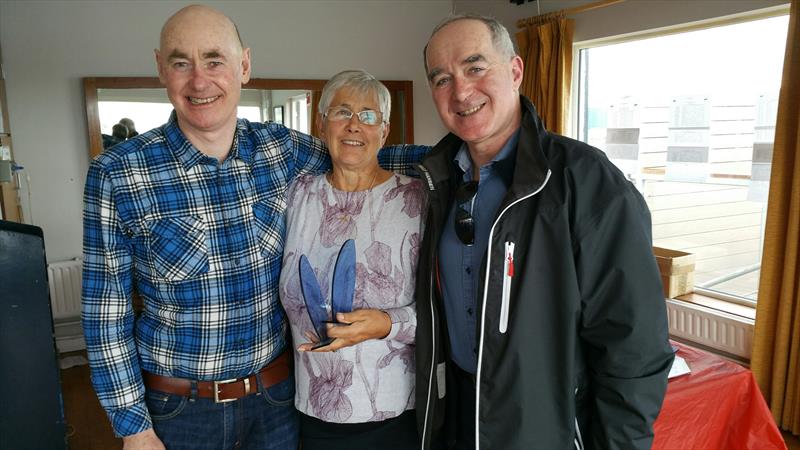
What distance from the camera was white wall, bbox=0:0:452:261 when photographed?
402 cm

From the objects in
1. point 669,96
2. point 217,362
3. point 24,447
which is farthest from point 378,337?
point 669,96

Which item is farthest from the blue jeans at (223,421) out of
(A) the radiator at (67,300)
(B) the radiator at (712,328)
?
(A) the radiator at (67,300)

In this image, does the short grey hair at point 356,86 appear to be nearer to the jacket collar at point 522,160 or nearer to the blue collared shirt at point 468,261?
the jacket collar at point 522,160

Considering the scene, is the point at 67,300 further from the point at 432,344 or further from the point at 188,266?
the point at 432,344

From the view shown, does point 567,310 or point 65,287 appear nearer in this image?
point 567,310

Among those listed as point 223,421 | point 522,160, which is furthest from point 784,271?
point 223,421

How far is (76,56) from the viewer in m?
4.14

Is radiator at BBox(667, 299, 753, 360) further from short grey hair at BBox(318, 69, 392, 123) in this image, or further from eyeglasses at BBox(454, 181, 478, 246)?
short grey hair at BBox(318, 69, 392, 123)

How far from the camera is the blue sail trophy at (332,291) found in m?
1.25

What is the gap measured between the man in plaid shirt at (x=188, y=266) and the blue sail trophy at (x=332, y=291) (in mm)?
211

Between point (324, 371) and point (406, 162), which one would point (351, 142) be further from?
point (324, 371)

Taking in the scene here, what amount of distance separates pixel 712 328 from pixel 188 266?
10.2ft

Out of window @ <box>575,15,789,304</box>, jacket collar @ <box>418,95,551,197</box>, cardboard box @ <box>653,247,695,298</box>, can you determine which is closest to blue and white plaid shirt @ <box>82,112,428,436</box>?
jacket collar @ <box>418,95,551,197</box>

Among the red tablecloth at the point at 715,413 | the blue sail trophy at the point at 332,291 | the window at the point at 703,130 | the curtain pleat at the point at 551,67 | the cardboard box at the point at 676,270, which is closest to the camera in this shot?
the blue sail trophy at the point at 332,291
